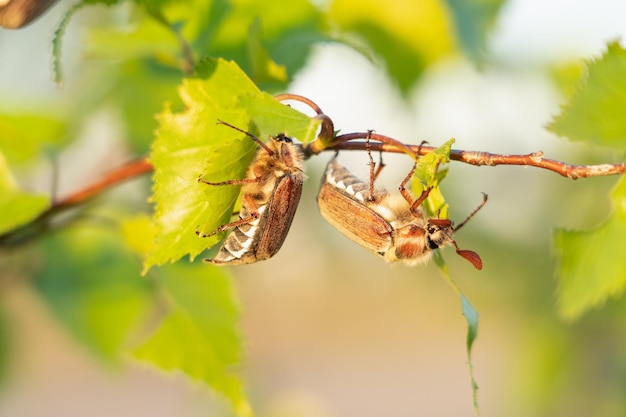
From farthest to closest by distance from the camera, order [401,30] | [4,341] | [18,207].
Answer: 1. [4,341]
2. [401,30]
3. [18,207]

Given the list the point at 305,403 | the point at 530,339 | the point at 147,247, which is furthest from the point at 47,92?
the point at 305,403

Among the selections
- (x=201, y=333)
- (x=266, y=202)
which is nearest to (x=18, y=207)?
(x=201, y=333)

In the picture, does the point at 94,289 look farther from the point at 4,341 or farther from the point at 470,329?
the point at 470,329

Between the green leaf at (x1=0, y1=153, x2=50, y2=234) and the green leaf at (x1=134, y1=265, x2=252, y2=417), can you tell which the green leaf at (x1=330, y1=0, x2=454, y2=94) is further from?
the green leaf at (x1=0, y1=153, x2=50, y2=234)

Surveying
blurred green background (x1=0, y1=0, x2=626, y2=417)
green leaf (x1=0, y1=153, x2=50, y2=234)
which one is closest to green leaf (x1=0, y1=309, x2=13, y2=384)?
blurred green background (x1=0, y1=0, x2=626, y2=417)

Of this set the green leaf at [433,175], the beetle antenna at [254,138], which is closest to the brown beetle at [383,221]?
the green leaf at [433,175]
